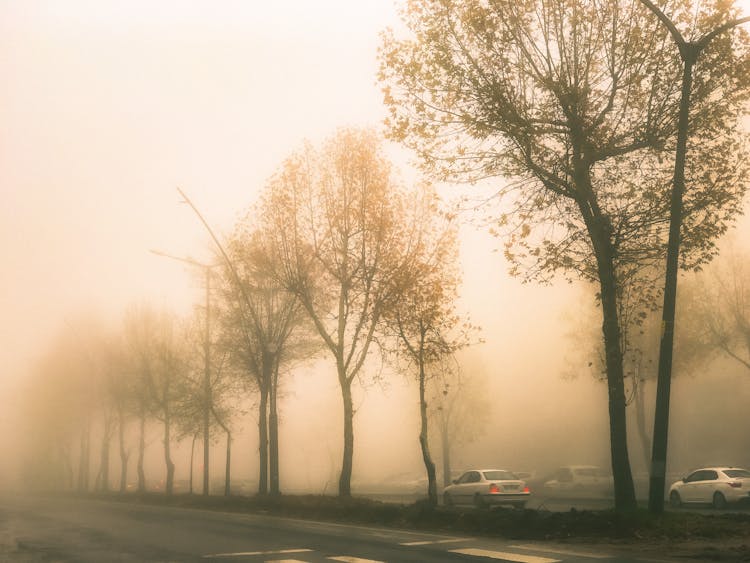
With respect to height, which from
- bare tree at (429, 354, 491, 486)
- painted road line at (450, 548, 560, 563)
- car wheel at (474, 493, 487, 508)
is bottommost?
painted road line at (450, 548, 560, 563)

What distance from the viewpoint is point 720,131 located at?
17281 millimetres

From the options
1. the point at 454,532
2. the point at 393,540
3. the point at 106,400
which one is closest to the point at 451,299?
the point at 454,532

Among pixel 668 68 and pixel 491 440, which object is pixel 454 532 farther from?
pixel 491 440

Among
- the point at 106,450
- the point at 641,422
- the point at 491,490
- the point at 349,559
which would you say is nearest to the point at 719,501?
the point at 491,490

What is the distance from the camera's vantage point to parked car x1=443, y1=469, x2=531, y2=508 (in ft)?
103

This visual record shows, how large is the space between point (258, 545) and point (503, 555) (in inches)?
190

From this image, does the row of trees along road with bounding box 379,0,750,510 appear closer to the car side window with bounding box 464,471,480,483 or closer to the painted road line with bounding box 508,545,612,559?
the painted road line with bounding box 508,545,612,559

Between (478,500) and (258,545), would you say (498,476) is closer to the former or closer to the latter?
(478,500)

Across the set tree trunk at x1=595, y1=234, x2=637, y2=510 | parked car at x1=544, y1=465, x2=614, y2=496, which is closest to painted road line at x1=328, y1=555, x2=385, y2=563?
tree trunk at x1=595, y1=234, x2=637, y2=510

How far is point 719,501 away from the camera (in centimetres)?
2734

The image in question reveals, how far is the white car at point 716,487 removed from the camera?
26.9 meters

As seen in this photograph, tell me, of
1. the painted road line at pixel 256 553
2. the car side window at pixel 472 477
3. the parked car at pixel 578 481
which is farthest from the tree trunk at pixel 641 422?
the painted road line at pixel 256 553

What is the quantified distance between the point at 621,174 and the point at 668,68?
8.02 ft

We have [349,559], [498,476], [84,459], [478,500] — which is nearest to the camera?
[349,559]
